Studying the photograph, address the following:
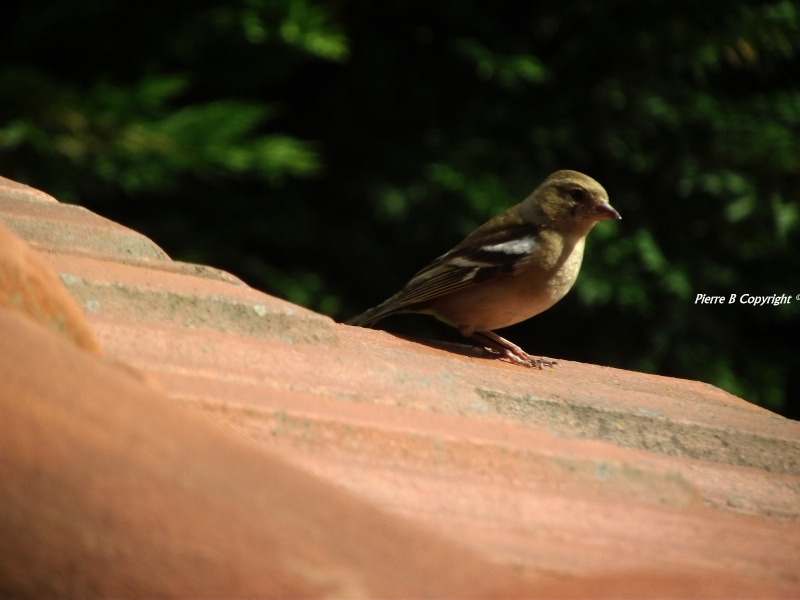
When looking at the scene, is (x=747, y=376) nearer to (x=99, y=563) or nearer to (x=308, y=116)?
(x=308, y=116)

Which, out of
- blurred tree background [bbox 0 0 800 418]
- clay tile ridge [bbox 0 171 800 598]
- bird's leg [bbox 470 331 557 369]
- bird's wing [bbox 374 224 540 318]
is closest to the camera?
clay tile ridge [bbox 0 171 800 598]

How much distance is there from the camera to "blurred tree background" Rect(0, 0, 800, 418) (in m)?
6.45

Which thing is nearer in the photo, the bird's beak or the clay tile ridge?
the clay tile ridge

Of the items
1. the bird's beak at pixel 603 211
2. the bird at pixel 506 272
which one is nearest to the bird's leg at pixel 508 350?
the bird at pixel 506 272

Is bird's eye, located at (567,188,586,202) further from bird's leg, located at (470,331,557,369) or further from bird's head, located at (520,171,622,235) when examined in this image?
bird's leg, located at (470,331,557,369)

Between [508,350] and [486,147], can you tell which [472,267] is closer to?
[508,350]

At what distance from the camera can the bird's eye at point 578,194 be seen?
493 cm

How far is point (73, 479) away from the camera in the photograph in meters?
1.01

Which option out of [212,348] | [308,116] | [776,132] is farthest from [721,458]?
[308,116]

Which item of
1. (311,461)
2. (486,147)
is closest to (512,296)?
(486,147)
